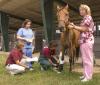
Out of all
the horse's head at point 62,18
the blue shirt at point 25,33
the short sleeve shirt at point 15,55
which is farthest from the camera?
the blue shirt at point 25,33

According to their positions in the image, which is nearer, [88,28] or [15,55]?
[88,28]

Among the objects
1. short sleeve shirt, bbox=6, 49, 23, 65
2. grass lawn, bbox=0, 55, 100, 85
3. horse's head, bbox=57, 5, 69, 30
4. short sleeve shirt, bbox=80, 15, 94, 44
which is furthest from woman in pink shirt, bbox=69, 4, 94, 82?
short sleeve shirt, bbox=6, 49, 23, 65

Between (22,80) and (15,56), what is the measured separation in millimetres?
1202

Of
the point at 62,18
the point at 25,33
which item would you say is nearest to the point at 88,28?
the point at 62,18

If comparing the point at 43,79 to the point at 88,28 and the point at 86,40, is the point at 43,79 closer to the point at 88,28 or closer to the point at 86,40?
the point at 86,40

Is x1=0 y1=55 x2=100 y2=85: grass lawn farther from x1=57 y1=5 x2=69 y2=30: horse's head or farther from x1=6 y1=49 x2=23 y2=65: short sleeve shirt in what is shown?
x1=57 y1=5 x2=69 y2=30: horse's head

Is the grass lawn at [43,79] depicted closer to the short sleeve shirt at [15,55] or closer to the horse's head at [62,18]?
the short sleeve shirt at [15,55]

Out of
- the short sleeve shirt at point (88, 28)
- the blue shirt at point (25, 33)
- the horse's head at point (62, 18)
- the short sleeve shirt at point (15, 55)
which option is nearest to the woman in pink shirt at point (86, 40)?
the short sleeve shirt at point (88, 28)

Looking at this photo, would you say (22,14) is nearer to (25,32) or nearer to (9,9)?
(9,9)

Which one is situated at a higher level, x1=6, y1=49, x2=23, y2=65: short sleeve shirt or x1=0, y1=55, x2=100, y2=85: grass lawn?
x1=6, y1=49, x2=23, y2=65: short sleeve shirt

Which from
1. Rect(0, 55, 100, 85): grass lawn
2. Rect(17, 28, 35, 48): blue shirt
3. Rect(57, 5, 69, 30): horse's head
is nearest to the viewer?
Rect(0, 55, 100, 85): grass lawn

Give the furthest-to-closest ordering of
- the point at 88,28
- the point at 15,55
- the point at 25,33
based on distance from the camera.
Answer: the point at 25,33 < the point at 15,55 < the point at 88,28

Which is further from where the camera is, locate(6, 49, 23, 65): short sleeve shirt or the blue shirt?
the blue shirt

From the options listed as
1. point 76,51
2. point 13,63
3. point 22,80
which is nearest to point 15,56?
point 13,63
